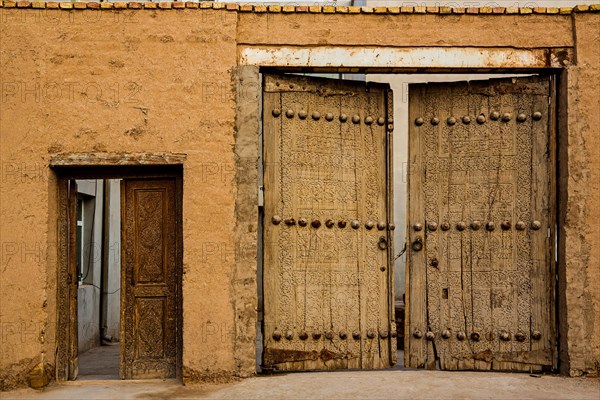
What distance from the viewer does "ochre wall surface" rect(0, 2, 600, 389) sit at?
603 cm

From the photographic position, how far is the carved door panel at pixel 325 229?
20.9 feet

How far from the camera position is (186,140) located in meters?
6.15

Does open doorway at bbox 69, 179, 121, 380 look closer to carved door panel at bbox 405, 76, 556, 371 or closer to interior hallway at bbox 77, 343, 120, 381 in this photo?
interior hallway at bbox 77, 343, 120, 381

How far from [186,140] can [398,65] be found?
6.42 feet

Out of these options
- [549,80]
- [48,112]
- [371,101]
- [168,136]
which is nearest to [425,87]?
[371,101]

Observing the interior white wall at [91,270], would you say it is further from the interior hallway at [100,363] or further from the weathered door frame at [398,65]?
the weathered door frame at [398,65]

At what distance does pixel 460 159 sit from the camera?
6559 millimetres

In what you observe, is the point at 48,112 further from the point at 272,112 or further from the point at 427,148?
the point at 427,148

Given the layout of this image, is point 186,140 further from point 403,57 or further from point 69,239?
point 403,57

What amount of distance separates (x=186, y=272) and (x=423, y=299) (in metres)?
2.16

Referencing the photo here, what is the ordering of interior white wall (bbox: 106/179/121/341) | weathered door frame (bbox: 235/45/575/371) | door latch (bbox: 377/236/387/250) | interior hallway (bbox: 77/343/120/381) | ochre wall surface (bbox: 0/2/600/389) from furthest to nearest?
1. interior white wall (bbox: 106/179/121/341)
2. interior hallway (bbox: 77/343/120/381)
3. door latch (bbox: 377/236/387/250)
4. weathered door frame (bbox: 235/45/575/371)
5. ochre wall surface (bbox: 0/2/600/389)

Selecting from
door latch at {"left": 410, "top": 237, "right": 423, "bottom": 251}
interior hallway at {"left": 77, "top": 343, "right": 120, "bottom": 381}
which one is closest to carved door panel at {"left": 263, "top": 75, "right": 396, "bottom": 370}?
door latch at {"left": 410, "top": 237, "right": 423, "bottom": 251}

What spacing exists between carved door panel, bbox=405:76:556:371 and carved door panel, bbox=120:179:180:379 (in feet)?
7.02

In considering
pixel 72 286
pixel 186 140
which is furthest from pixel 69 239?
pixel 186 140
